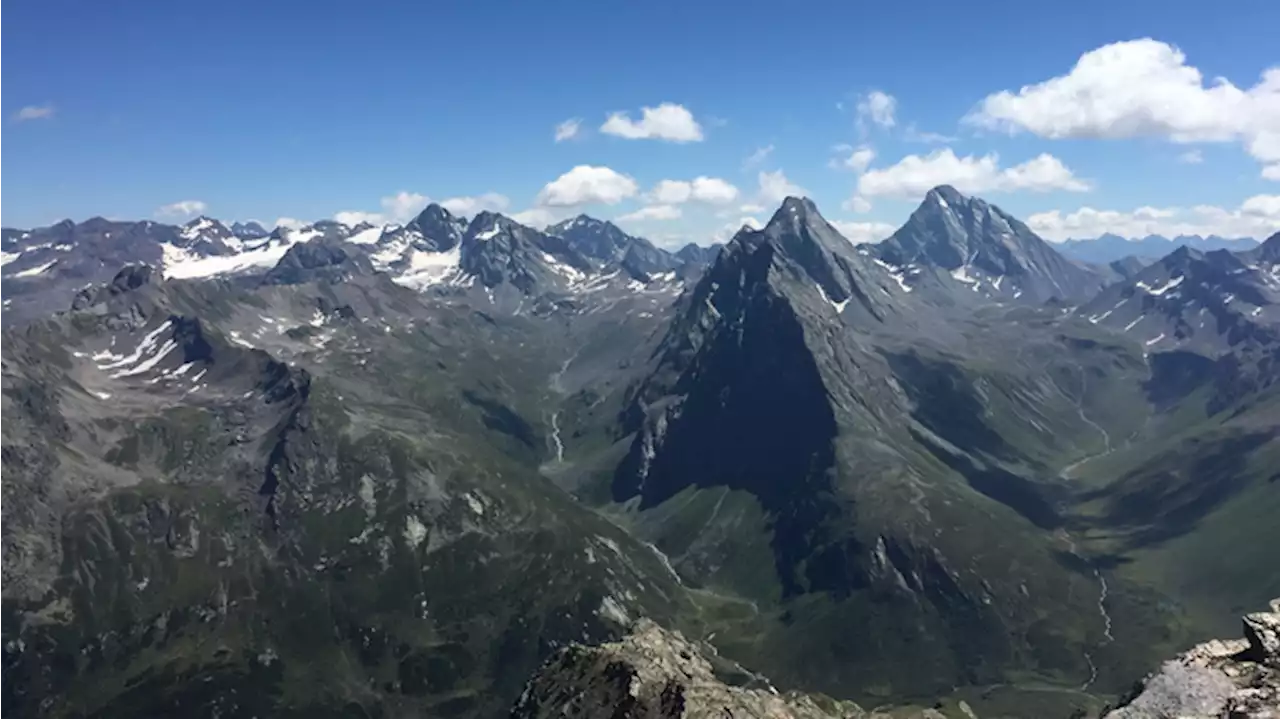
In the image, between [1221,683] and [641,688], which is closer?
[1221,683]

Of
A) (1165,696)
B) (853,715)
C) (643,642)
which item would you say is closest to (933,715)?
(853,715)

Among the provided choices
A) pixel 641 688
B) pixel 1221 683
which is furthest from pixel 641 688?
pixel 1221 683

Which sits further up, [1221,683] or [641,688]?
[1221,683]

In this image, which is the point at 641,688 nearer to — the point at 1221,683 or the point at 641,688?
the point at 641,688

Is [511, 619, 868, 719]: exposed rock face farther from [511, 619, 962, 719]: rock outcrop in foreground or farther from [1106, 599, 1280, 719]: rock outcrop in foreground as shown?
[1106, 599, 1280, 719]: rock outcrop in foreground

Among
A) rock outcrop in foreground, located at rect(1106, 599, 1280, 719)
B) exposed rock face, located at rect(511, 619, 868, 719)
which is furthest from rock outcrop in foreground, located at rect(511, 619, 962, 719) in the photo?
rock outcrop in foreground, located at rect(1106, 599, 1280, 719)

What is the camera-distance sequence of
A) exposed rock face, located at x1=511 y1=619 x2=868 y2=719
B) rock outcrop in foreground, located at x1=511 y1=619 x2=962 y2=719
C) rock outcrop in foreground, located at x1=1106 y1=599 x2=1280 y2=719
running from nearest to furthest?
1. rock outcrop in foreground, located at x1=1106 y1=599 x2=1280 y2=719
2. rock outcrop in foreground, located at x1=511 y1=619 x2=962 y2=719
3. exposed rock face, located at x1=511 y1=619 x2=868 y2=719

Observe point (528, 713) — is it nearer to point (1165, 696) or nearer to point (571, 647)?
point (571, 647)

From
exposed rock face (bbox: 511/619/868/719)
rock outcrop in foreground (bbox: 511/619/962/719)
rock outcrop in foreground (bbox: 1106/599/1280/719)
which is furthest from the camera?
exposed rock face (bbox: 511/619/868/719)
